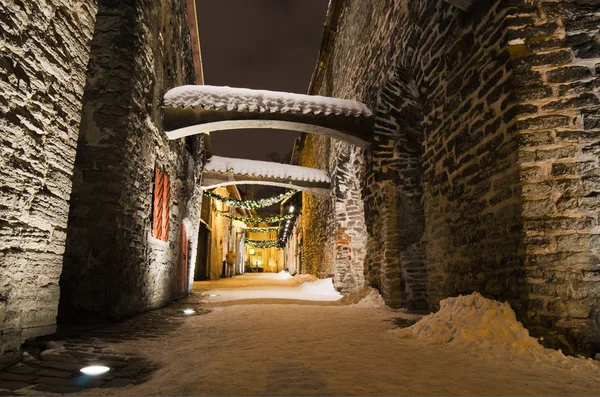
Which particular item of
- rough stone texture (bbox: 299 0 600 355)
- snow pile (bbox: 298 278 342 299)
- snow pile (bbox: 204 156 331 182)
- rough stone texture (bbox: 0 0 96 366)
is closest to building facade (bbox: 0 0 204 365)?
rough stone texture (bbox: 0 0 96 366)

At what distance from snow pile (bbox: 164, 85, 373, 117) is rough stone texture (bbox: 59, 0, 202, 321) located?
2.37 ft

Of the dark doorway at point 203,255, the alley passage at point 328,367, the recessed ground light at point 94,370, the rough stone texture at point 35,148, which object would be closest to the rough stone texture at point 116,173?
the alley passage at point 328,367

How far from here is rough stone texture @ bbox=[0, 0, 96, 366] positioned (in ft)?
8.05

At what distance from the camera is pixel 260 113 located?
674 centimetres

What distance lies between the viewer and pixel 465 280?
3.86 metres

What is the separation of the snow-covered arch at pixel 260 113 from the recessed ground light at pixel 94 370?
471cm

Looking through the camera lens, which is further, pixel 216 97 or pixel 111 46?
pixel 216 97

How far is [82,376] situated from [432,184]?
4.22 m

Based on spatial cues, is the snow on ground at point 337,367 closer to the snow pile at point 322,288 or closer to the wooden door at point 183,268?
the wooden door at point 183,268

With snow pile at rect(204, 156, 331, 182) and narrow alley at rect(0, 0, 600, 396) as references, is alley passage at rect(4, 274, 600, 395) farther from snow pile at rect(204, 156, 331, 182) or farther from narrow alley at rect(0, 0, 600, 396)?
snow pile at rect(204, 156, 331, 182)

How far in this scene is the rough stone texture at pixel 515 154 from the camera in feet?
9.24

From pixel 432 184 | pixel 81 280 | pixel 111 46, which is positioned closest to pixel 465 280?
pixel 432 184

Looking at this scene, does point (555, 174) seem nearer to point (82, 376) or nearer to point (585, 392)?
point (585, 392)

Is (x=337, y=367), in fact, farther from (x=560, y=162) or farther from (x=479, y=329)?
(x=560, y=162)
